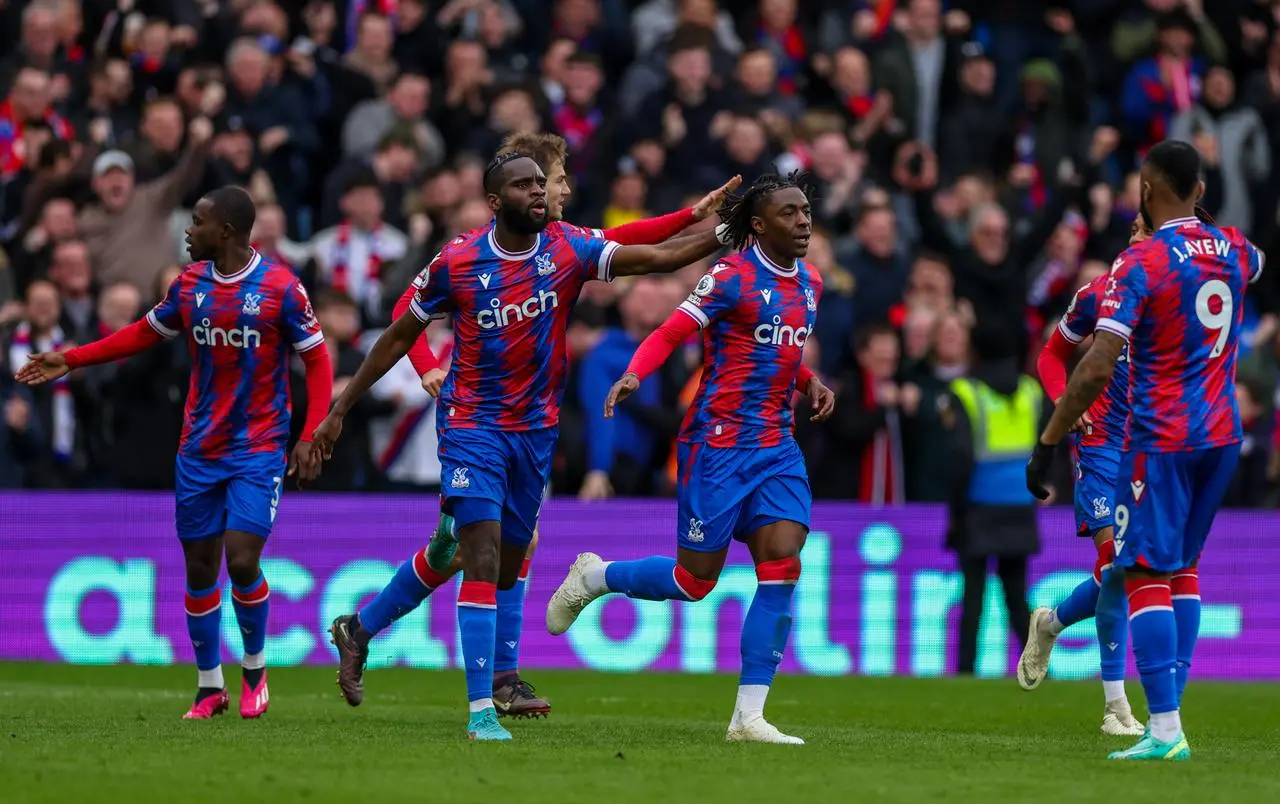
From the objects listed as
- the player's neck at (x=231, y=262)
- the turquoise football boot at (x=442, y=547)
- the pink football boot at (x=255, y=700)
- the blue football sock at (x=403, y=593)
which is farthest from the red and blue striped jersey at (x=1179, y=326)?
the pink football boot at (x=255, y=700)

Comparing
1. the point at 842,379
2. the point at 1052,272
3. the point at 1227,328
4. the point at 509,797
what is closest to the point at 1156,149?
the point at 1227,328

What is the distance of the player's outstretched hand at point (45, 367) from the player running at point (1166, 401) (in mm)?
5533

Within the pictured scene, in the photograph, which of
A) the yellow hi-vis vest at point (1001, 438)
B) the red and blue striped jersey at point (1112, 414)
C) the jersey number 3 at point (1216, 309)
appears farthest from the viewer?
the yellow hi-vis vest at point (1001, 438)

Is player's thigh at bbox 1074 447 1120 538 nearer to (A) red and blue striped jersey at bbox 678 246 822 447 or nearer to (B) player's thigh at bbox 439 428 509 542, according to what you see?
(A) red and blue striped jersey at bbox 678 246 822 447

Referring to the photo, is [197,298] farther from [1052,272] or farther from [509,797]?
[1052,272]

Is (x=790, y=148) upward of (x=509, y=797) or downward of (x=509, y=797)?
upward

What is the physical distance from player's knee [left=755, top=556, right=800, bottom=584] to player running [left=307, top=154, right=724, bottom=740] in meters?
1.35

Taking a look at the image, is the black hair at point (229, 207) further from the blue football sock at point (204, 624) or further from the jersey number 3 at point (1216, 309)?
the jersey number 3 at point (1216, 309)

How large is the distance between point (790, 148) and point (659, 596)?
10037 millimetres

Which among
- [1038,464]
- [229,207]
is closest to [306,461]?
[229,207]

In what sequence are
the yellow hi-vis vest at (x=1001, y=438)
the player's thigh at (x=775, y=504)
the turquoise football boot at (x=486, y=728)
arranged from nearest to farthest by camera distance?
the turquoise football boot at (x=486, y=728), the player's thigh at (x=775, y=504), the yellow hi-vis vest at (x=1001, y=438)

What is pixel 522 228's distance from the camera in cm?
1095

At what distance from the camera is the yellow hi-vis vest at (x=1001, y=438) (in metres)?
16.4

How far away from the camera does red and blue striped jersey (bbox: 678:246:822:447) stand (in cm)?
Result: 1098
